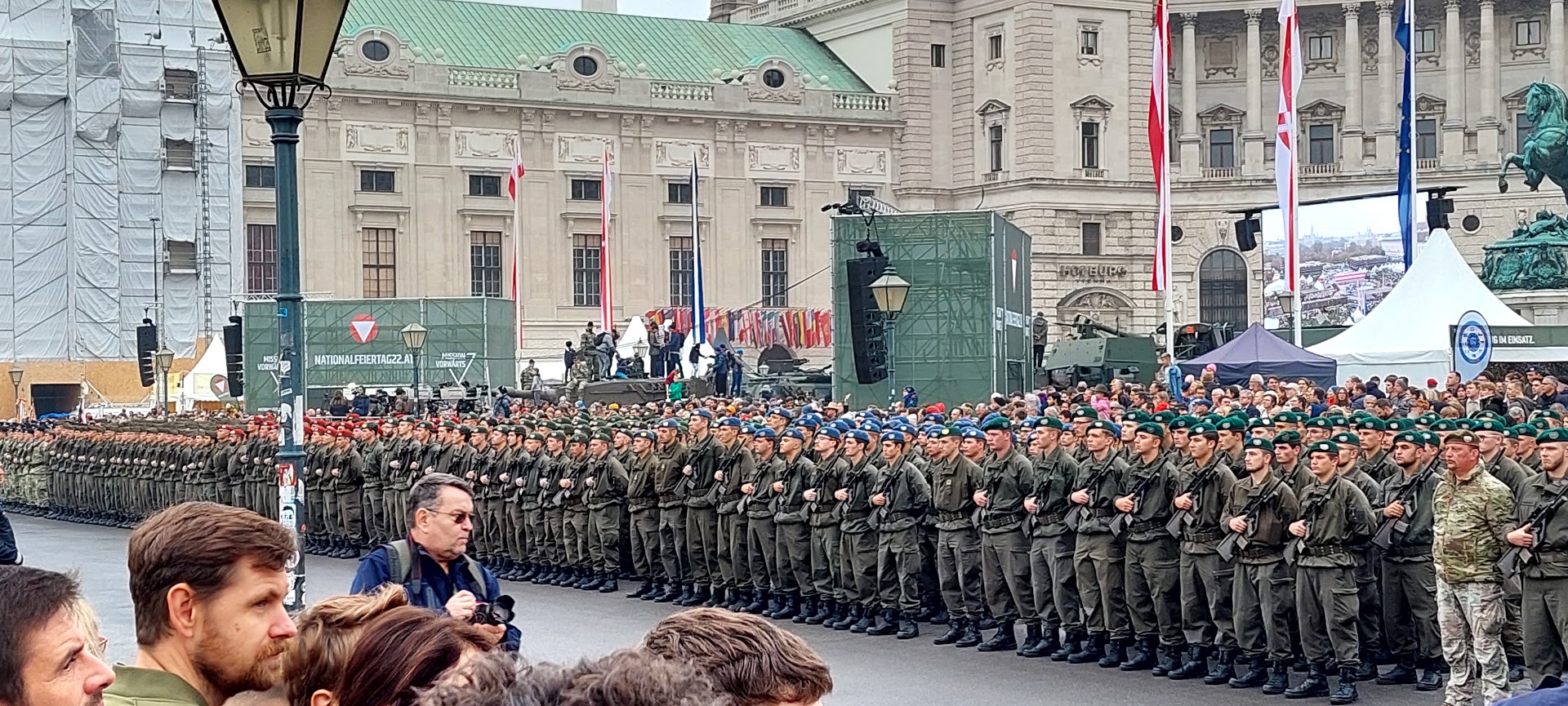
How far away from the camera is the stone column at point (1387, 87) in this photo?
216ft

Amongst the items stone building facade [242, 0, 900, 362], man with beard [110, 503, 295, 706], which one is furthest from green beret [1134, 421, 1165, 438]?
stone building facade [242, 0, 900, 362]

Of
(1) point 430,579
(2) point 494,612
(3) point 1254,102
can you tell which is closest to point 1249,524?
(1) point 430,579

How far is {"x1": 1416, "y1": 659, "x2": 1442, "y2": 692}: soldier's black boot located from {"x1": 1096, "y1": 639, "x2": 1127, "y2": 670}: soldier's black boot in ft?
7.00

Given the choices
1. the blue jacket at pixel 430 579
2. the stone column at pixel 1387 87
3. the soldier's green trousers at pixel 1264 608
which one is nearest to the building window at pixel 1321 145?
the stone column at pixel 1387 87

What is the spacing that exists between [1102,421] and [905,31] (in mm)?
52457

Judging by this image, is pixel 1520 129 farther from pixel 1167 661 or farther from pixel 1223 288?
pixel 1167 661

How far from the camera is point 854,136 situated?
6494 centimetres

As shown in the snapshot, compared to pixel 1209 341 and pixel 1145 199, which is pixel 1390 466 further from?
pixel 1145 199

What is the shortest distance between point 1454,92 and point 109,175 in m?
43.6

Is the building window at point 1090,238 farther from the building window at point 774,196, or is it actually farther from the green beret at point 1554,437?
the green beret at point 1554,437

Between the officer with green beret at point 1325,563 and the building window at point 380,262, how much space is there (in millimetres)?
48347

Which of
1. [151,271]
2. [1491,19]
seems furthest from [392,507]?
[1491,19]

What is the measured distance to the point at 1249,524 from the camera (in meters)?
12.9

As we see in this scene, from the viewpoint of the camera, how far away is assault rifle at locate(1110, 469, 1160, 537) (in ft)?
45.8
